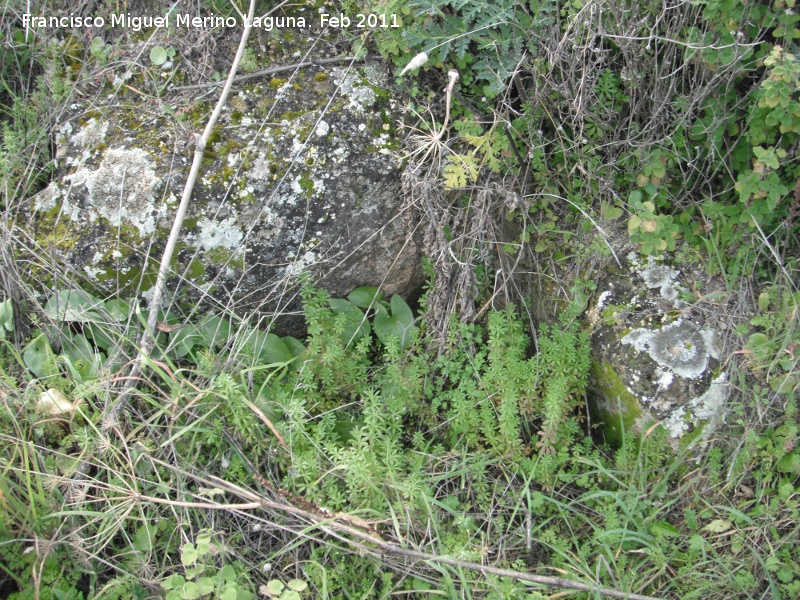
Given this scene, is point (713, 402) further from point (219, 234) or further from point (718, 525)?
Answer: point (219, 234)

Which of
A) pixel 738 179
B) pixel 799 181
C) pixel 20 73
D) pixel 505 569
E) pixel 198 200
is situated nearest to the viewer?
pixel 505 569

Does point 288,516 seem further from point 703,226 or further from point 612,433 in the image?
point 703,226

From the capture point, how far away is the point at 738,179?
2.38 meters

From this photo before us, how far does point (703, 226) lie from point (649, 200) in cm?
25

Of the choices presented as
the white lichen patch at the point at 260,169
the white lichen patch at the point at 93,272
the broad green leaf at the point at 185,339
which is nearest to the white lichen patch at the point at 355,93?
the white lichen patch at the point at 260,169

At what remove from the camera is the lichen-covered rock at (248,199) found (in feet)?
8.48

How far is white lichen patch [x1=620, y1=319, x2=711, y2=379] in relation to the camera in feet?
7.80

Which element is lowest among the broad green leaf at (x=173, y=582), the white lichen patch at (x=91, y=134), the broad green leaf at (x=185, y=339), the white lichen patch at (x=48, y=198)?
the broad green leaf at (x=173, y=582)

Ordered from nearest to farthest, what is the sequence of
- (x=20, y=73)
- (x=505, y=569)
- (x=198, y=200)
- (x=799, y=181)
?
(x=505, y=569), (x=799, y=181), (x=198, y=200), (x=20, y=73)

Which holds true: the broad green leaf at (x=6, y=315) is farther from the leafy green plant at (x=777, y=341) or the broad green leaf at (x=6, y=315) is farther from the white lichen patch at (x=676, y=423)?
the leafy green plant at (x=777, y=341)

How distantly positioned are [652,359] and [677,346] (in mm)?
107

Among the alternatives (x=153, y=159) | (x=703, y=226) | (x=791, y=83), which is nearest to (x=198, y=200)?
(x=153, y=159)

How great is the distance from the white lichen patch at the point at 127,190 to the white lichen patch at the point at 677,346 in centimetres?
204

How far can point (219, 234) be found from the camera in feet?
8.50
